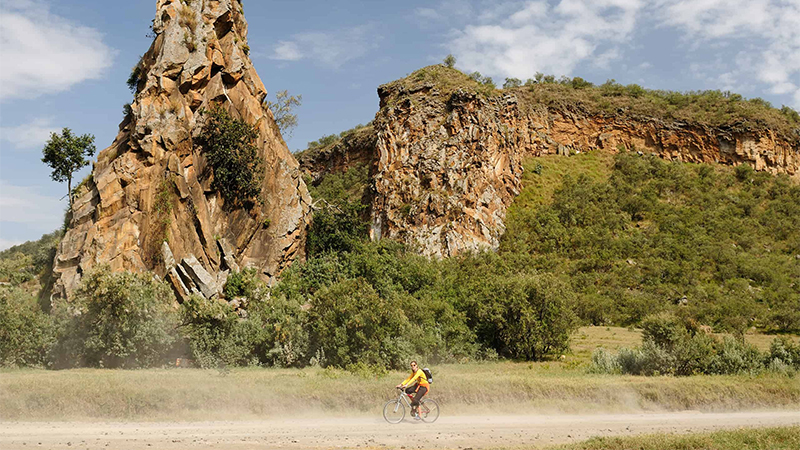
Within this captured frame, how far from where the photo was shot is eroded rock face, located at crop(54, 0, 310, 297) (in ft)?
116

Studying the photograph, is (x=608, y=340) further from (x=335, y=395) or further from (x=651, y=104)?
(x=651, y=104)

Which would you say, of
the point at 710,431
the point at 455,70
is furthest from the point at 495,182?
the point at 710,431

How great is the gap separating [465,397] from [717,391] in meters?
9.22

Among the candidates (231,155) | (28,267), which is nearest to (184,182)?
(231,155)

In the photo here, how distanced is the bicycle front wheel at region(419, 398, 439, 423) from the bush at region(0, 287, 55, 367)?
67.4 ft

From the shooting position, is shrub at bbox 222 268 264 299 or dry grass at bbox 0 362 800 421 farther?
shrub at bbox 222 268 264 299

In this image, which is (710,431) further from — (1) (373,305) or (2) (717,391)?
(1) (373,305)

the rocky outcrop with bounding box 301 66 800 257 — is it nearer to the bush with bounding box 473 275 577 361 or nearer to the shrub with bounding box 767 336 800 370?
the bush with bounding box 473 275 577 361

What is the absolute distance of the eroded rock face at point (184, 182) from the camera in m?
35.4

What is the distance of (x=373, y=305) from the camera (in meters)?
28.7

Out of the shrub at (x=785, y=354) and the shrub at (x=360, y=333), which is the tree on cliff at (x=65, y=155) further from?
the shrub at (x=785, y=354)

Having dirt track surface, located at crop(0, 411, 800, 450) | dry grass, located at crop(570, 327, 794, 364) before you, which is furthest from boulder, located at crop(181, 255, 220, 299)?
dry grass, located at crop(570, 327, 794, 364)

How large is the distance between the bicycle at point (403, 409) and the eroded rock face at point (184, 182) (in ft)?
75.6

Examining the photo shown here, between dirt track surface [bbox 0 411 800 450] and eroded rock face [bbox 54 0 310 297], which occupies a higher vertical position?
eroded rock face [bbox 54 0 310 297]
